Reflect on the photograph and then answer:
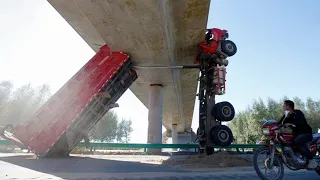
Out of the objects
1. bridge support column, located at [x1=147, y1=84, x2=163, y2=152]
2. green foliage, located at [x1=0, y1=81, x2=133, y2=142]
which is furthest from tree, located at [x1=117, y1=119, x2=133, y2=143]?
bridge support column, located at [x1=147, y1=84, x2=163, y2=152]

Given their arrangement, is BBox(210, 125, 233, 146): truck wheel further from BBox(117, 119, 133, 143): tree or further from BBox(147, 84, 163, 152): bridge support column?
BBox(117, 119, 133, 143): tree

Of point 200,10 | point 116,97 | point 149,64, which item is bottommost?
point 116,97

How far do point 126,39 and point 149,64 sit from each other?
127 inches

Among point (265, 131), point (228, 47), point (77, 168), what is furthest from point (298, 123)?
point (228, 47)

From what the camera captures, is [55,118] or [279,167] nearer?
[279,167]


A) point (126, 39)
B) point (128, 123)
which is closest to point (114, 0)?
point (126, 39)

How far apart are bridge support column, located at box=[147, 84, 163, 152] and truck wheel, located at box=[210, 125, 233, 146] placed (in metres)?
7.75

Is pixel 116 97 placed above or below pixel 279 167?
above

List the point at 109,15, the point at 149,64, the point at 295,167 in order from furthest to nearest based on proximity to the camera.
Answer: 1. the point at 149,64
2. the point at 109,15
3. the point at 295,167

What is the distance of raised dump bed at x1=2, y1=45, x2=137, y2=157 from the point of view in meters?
8.88

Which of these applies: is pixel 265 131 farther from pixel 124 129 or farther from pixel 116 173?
pixel 124 129

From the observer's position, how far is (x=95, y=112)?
10.6m

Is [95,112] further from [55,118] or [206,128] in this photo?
[206,128]

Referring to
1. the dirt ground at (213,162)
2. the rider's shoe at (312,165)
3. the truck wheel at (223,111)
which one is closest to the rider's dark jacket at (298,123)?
the rider's shoe at (312,165)
